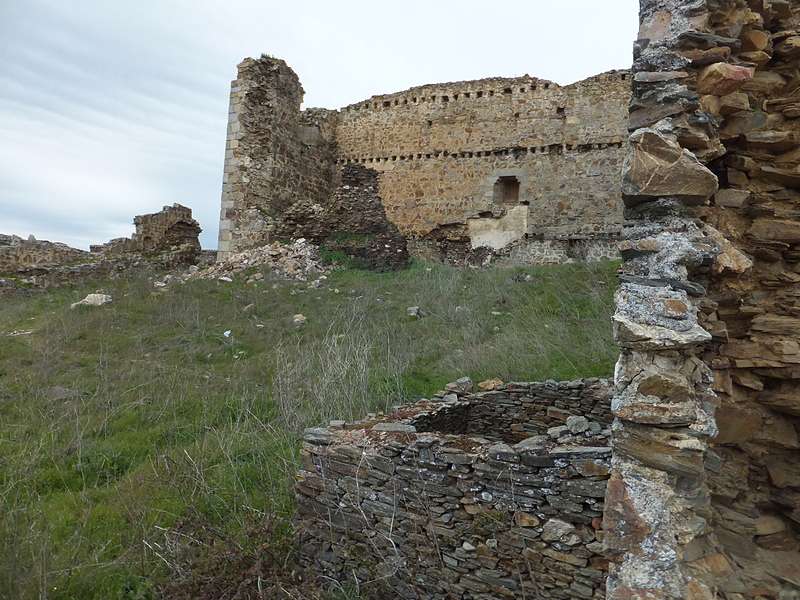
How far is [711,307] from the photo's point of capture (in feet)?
7.89

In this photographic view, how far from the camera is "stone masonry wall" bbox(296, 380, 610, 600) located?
9.09 feet

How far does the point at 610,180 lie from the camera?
1362cm

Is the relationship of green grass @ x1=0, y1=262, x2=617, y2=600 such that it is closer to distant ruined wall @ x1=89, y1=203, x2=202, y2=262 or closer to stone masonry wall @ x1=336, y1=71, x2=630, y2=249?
distant ruined wall @ x1=89, y1=203, x2=202, y2=262

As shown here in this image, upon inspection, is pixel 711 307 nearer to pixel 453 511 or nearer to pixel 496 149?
pixel 453 511

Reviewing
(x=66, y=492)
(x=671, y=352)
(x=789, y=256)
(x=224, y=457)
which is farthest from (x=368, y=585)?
(x=789, y=256)

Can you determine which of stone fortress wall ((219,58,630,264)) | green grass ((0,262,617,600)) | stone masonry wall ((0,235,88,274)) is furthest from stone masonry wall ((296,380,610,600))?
stone masonry wall ((0,235,88,274))

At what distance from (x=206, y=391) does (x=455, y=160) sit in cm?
1124

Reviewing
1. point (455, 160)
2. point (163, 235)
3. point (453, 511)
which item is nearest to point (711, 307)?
point (453, 511)

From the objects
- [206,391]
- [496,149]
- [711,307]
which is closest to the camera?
[711,307]

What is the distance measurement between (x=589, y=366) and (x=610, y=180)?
30.4 feet

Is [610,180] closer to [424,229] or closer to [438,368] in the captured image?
[424,229]

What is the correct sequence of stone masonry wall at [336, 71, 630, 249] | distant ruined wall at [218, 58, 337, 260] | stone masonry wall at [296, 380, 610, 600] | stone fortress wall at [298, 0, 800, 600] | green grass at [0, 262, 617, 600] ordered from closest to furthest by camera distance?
stone fortress wall at [298, 0, 800, 600]
stone masonry wall at [296, 380, 610, 600]
green grass at [0, 262, 617, 600]
distant ruined wall at [218, 58, 337, 260]
stone masonry wall at [336, 71, 630, 249]

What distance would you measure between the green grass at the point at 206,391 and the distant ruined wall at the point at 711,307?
2.18 metres

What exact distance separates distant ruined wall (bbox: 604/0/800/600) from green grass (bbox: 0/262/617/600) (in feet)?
7.16
